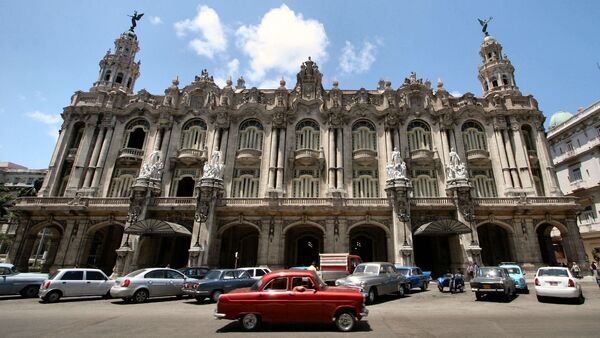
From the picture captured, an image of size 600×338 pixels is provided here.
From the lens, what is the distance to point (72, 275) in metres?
13.9

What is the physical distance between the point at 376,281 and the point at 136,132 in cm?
2946

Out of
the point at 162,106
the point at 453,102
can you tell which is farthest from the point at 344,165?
the point at 162,106

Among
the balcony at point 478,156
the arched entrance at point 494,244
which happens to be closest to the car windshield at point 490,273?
the arched entrance at point 494,244

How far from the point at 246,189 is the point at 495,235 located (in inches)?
918

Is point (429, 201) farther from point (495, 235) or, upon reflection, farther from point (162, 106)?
point (162, 106)

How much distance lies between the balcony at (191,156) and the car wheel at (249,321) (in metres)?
23.6

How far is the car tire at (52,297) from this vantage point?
13156 mm

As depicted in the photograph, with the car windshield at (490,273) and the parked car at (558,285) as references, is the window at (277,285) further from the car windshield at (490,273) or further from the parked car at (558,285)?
the parked car at (558,285)

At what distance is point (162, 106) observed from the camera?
103 feet

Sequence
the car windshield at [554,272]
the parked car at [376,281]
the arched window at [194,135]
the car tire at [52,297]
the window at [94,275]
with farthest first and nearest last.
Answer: the arched window at [194,135]
the window at [94,275]
the car tire at [52,297]
the car windshield at [554,272]
the parked car at [376,281]

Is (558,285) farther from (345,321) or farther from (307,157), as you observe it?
(307,157)

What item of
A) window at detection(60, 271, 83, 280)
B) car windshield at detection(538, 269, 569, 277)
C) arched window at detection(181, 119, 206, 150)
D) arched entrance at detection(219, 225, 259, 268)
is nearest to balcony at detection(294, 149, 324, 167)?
arched entrance at detection(219, 225, 259, 268)

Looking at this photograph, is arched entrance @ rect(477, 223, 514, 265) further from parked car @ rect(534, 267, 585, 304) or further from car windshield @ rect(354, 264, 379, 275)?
car windshield @ rect(354, 264, 379, 275)

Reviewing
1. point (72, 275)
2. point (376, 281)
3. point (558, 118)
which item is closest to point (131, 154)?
point (72, 275)
